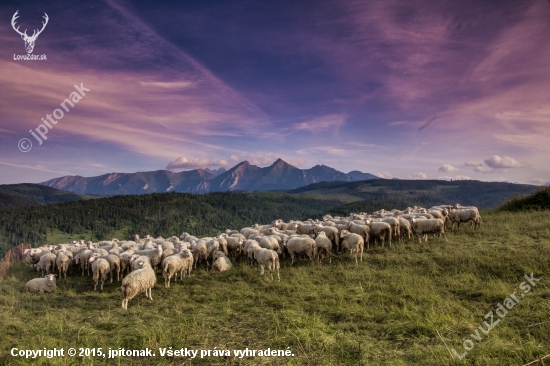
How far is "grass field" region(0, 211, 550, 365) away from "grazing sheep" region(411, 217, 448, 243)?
7.09ft

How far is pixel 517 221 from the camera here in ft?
66.0

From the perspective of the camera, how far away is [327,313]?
357 inches

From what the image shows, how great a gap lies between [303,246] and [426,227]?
8.44 metres

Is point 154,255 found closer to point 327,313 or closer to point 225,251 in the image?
point 225,251

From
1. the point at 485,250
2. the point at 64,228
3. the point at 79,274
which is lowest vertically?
the point at 64,228

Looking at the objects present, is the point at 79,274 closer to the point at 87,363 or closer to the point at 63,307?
the point at 63,307

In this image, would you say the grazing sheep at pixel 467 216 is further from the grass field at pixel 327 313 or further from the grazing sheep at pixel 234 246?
the grazing sheep at pixel 234 246

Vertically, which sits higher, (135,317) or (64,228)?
(135,317)

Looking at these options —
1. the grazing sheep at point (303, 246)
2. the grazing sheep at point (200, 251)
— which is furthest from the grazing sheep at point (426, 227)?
the grazing sheep at point (200, 251)

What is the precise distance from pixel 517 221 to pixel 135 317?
2537 centimetres

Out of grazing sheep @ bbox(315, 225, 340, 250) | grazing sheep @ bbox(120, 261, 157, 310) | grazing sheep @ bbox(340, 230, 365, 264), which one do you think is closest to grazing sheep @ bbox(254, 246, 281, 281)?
grazing sheep @ bbox(340, 230, 365, 264)

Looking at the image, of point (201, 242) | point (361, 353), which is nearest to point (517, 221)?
point (361, 353)

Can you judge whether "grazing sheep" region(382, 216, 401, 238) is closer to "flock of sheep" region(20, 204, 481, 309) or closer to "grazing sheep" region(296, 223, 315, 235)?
"flock of sheep" region(20, 204, 481, 309)

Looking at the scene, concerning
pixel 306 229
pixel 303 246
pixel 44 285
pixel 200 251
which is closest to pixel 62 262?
pixel 44 285
